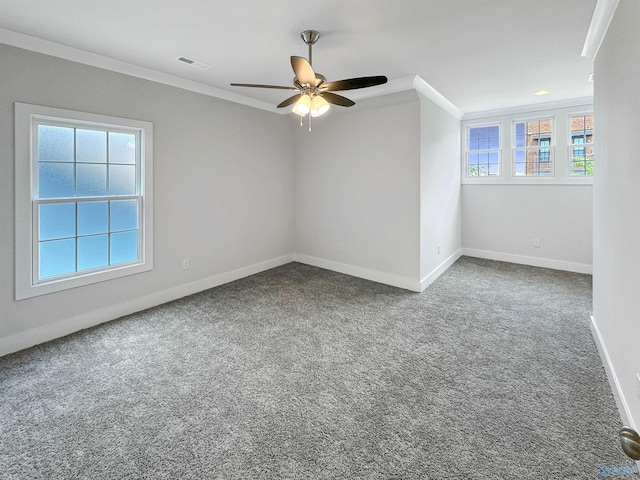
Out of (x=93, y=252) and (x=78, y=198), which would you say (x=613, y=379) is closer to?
(x=93, y=252)

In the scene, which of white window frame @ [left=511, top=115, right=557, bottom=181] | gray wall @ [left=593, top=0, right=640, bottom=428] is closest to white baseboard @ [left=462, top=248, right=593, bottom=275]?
white window frame @ [left=511, top=115, right=557, bottom=181]

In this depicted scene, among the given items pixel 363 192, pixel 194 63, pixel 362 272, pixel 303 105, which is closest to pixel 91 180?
pixel 194 63

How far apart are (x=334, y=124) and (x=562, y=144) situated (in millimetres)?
3694

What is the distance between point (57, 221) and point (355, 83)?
121 inches

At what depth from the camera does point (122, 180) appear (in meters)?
3.55

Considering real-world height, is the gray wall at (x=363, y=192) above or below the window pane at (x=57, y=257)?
above

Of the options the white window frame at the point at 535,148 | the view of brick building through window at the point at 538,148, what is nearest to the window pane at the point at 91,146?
the view of brick building through window at the point at 538,148

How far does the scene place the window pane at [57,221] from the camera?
9.89 ft

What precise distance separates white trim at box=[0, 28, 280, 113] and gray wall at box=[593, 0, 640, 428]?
3.99 m

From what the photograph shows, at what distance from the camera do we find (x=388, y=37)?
2.80 metres

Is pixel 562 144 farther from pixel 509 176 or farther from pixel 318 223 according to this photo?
pixel 318 223

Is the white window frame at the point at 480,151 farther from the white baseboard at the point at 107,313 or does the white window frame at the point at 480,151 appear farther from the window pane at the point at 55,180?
the window pane at the point at 55,180

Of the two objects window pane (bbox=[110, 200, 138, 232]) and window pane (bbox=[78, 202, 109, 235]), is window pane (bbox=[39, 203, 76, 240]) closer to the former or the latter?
window pane (bbox=[78, 202, 109, 235])

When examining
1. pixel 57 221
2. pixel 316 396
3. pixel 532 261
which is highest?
pixel 57 221
